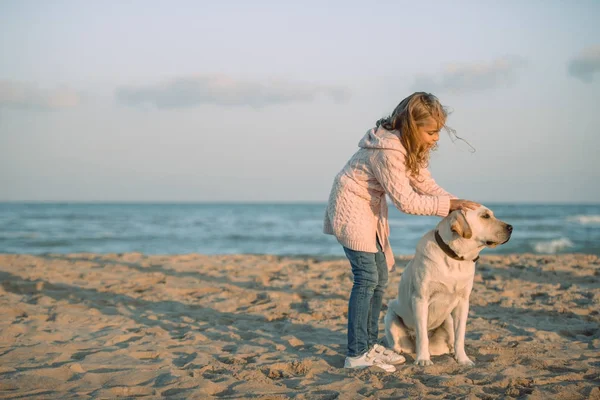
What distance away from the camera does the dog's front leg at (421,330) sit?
347 centimetres

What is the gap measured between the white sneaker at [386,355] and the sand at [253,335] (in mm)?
196

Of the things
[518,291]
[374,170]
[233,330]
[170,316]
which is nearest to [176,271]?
[170,316]

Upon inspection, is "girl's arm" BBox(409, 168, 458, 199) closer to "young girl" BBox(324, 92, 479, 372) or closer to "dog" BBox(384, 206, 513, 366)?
"young girl" BBox(324, 92, 479, 372)

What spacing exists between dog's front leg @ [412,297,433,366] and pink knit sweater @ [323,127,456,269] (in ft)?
1.54

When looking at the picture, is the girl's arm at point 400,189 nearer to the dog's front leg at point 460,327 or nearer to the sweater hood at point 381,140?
the sweater hood at point 381,140

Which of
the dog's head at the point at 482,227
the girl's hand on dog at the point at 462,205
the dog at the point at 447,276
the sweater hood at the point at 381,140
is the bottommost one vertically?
the dog at the point at 447,276

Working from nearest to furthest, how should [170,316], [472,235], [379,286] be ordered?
[472,235]
[379,286]
[170,316]

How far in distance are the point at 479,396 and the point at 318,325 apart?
2.19 m

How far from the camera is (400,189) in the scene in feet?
10.5

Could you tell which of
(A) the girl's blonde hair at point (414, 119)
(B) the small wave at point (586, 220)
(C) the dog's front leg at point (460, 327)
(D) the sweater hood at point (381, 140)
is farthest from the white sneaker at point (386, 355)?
(B) the small wave at point (586, 220)

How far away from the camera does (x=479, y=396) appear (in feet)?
9.06

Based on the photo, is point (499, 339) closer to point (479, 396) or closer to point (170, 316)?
point (479, 396)

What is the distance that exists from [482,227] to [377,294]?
898 millimetres

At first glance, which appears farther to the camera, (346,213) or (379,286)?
(379,286)
